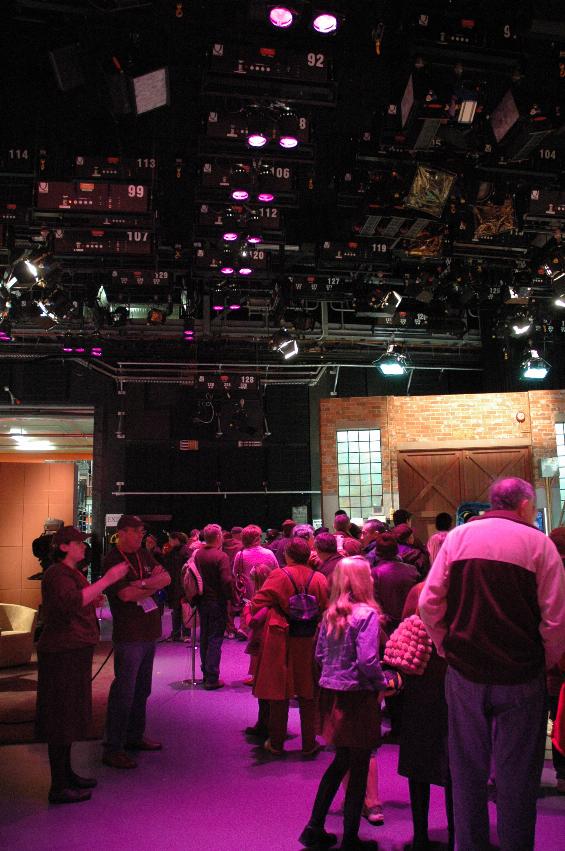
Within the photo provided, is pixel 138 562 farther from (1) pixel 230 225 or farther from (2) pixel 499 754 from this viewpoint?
(1) pixel 230 225

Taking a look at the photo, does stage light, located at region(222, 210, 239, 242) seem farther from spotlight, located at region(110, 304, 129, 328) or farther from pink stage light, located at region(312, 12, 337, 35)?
spotlight, located at region(110, 304, 129, 328)

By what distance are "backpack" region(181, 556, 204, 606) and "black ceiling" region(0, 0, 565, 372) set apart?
13.0 feet

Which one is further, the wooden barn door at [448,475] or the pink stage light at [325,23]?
the wooden barn door at [448,475]

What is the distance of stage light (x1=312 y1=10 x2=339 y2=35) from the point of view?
538 cm

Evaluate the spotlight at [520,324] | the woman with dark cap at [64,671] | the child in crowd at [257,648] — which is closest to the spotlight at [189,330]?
the spotlight at [520,324]

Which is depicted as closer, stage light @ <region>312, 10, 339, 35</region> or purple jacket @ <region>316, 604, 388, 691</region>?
purple jacket @ <region>316, 604, 388, 691</region>

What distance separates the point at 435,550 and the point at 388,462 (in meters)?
10.3

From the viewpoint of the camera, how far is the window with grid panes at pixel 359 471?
1478 centimetres

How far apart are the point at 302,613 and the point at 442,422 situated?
9.98 m

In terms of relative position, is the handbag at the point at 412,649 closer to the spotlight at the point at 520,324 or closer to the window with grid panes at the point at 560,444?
the spotlight at the point at 520,324

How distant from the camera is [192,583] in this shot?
7.61 meters

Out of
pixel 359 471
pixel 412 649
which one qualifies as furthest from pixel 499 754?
pixel 359 471

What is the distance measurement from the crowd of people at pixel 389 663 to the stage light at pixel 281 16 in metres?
3.82

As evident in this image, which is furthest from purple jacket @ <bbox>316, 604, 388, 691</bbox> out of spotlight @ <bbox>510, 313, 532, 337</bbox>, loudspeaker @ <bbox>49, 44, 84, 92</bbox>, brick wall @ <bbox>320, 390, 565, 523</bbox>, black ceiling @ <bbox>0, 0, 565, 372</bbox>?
brick wall @ <bbox>320, 390, 565, 523</bbox>
